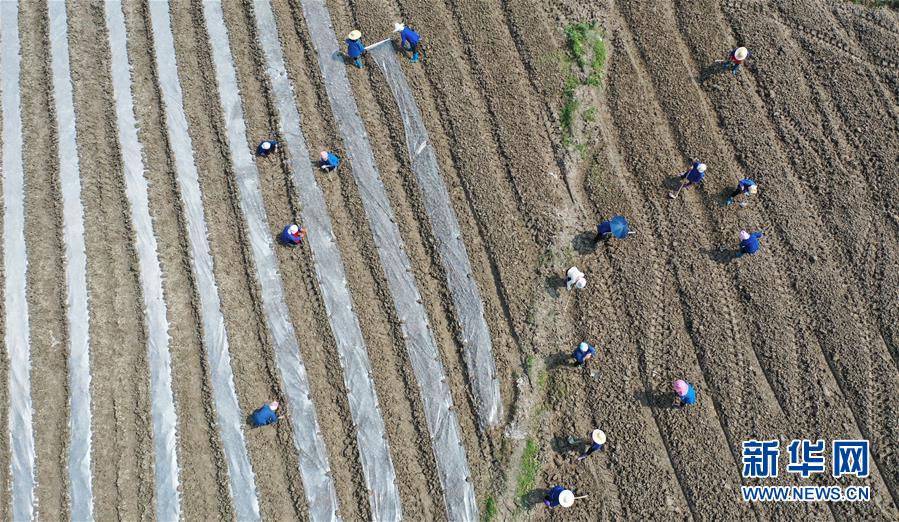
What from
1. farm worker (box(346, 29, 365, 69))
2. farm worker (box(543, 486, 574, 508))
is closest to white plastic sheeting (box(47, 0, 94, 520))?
farm worker (box(346, 29, 365, 69))

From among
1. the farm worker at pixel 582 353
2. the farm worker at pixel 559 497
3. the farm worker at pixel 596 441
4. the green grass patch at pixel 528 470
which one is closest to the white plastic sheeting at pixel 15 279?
the green grass patch at pixel 528 470

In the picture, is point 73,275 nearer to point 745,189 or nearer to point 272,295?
point 272,295

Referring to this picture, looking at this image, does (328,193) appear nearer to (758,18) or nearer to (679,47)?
(679,47)

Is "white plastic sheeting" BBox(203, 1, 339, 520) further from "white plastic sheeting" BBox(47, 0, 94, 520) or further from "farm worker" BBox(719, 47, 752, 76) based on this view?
"farm worker" BBox(719, 47, 752, 76)

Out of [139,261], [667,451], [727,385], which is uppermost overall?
[139,261]

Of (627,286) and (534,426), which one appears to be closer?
(534,426)

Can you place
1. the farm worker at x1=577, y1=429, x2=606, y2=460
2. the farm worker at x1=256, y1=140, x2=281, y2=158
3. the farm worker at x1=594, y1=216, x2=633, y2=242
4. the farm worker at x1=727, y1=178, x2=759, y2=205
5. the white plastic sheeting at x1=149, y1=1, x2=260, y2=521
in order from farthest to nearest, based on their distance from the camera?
the farm worker at x1=256, y1=140, x2=281, y2=158 < the farm worker at x1=727, y1=178, x2=759, y2=205 < the farm worker at x1=594, y1=216, x2=633, y2=242 < the white plastic sheeting at x1=149, y1=1, x2=260, y2=521 < the farm worker at x1=577, y1=429, x2=606, y2=460

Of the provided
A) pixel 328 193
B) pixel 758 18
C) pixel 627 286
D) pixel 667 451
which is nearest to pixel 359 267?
pixel 328 193
